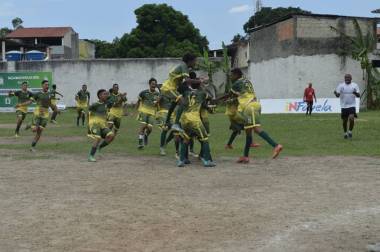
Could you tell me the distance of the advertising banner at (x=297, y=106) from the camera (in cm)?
3284

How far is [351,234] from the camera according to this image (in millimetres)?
6195

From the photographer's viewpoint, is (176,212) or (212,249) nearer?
(212,249)

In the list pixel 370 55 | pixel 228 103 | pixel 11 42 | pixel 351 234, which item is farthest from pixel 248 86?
pixel 11 42

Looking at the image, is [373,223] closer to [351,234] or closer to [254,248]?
[351,234]

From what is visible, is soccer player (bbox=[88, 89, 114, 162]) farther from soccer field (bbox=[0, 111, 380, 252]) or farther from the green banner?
the green banner

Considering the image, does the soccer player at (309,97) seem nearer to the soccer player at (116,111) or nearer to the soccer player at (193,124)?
the soccer player at (116,111)

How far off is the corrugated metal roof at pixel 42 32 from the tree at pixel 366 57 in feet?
135

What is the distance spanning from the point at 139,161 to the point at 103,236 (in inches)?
255

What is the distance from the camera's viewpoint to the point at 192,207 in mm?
7641

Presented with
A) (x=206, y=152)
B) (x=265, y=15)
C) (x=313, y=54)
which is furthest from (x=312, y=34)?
(x=265, y=15)

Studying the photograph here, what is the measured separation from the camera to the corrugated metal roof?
70.6 metres

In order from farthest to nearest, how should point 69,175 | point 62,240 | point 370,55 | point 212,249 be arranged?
point 370,55, point 69,175, point 62,240, point 212,249

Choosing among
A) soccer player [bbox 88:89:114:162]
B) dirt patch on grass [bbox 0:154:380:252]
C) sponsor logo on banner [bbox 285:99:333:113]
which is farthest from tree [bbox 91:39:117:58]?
dirt patch on grass [bbox 0:154:380:252]

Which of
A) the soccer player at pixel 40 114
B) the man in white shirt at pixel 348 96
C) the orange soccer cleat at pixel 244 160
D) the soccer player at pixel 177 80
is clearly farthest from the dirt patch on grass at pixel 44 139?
the man in white shirt at pixel 348 96
